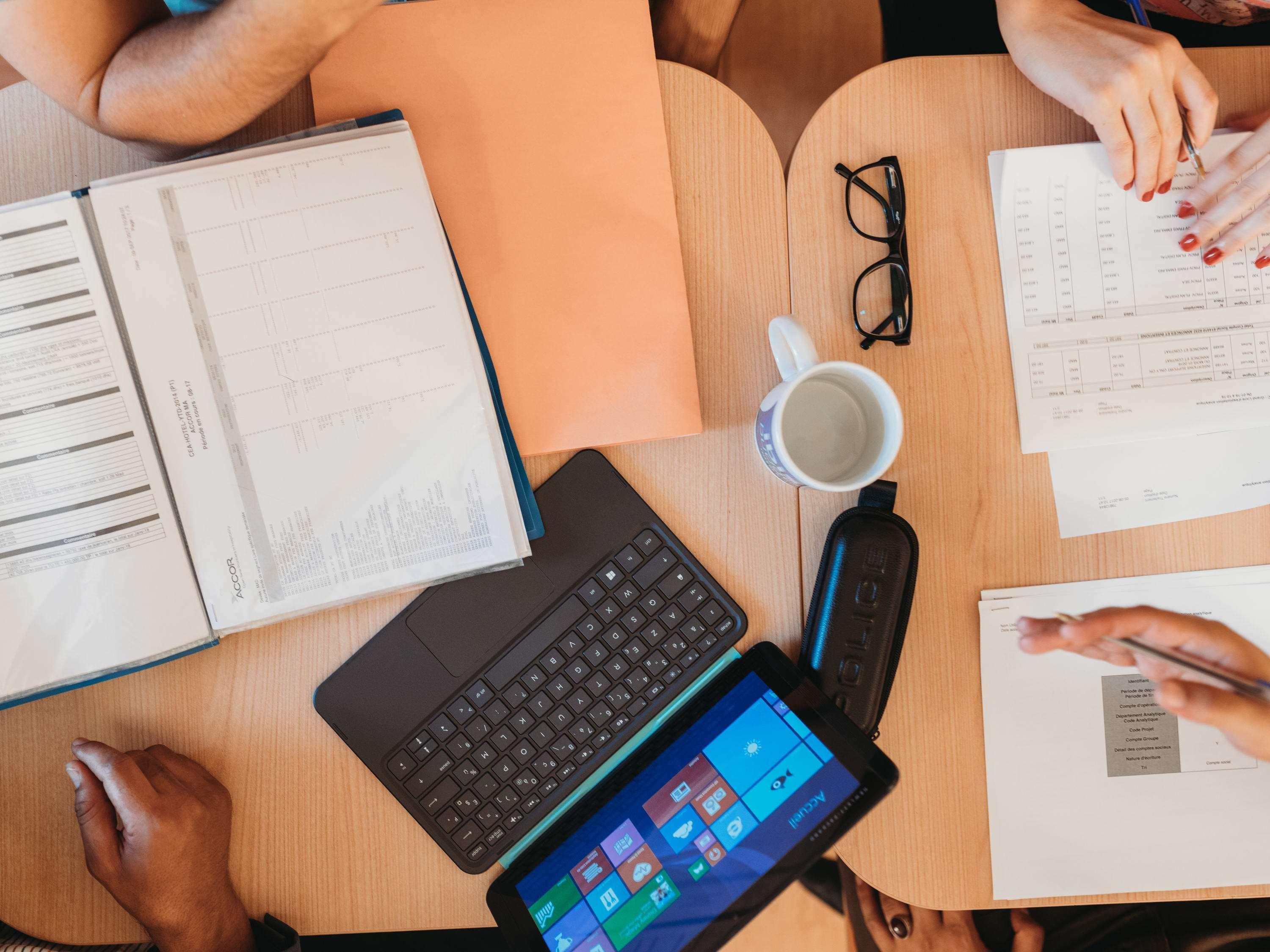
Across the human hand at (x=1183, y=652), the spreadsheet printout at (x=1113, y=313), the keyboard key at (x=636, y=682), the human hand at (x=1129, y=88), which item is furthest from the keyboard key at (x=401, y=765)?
the human hand at (x=1129, y=88)

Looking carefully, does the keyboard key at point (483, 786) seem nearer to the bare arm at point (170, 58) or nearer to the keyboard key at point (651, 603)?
the keyboard key at point (651, 603)

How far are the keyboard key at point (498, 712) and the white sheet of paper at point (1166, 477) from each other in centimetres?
58

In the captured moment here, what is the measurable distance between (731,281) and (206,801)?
0.70 meters

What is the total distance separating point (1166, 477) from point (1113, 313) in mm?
169

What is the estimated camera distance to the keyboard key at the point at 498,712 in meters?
0.71

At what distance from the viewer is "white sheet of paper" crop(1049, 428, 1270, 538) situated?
723 millimetres

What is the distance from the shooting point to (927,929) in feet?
3.49

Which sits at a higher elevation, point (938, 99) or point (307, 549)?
point (938, 99)

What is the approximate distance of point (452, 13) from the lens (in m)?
0.68

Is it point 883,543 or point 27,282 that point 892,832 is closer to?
point 883,543

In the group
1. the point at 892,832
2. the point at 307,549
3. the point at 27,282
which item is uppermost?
the point at 27,282

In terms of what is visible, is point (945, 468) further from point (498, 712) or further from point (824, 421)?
point (498, 712)

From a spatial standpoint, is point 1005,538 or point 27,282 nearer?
point 27,282

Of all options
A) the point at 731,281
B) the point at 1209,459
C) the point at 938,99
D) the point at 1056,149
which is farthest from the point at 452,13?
the point at 1209,459
